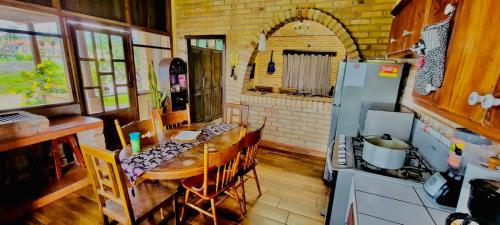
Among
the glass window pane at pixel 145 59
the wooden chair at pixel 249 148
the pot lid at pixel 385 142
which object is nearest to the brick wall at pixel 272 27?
the glass window pane at pixel 145 59

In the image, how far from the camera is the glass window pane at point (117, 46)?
3.37 metres

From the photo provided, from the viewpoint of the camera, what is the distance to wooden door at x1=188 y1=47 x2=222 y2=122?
178 inches

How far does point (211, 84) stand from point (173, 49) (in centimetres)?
121

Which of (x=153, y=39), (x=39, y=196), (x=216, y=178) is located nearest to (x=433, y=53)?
(x=216, y=178)

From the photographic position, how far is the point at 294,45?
253 inches

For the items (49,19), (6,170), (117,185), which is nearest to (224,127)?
(117,185)

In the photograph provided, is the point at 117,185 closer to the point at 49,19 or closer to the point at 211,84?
the point at 49,19

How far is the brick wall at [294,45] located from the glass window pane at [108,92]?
4.27 metres

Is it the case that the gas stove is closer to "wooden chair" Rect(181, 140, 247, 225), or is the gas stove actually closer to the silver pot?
the silver pot

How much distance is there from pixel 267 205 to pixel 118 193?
145 centimetres

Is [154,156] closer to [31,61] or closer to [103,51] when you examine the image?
[31,61]

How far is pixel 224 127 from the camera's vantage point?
8.18 feet

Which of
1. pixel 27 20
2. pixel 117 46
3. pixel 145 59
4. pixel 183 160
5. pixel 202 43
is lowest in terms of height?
pixel 183 160

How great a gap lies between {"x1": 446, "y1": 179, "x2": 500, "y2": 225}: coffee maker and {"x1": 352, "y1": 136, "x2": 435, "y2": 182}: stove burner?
531 millimetres
